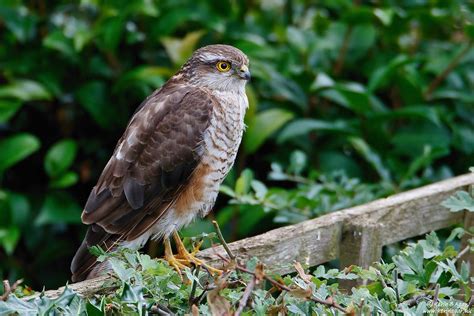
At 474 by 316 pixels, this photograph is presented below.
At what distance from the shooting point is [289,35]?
19.9 feet

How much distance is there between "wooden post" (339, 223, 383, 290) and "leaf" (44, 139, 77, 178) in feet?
7.90

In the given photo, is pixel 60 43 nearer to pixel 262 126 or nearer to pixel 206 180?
pixel 262 126

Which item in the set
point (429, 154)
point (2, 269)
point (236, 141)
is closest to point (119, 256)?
point (236, 141)

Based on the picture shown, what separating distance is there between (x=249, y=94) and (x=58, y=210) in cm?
139

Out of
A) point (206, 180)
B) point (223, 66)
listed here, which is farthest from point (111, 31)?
point (206, 180)

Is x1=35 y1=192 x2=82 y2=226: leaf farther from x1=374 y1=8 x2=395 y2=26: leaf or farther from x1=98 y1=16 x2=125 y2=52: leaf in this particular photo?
x1=374 y1=8 x2=395 y2=26: leaf

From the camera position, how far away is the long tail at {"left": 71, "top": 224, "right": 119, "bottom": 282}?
12.8 feet

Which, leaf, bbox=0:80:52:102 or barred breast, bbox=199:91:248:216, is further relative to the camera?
leaf, bbox=0:80:52:102

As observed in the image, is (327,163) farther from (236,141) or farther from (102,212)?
(102,212)

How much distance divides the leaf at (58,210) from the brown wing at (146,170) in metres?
1.61

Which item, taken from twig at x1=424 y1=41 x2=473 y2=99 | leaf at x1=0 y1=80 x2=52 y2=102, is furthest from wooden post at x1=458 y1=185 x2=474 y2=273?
leaf at x1=0 y1=80 x2=52 y2=102

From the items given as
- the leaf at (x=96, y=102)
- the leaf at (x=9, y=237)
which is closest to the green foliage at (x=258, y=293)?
the leaf at (x=9, y=237)

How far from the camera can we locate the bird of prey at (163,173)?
404 centimetres

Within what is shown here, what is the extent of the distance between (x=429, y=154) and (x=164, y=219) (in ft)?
5.77
